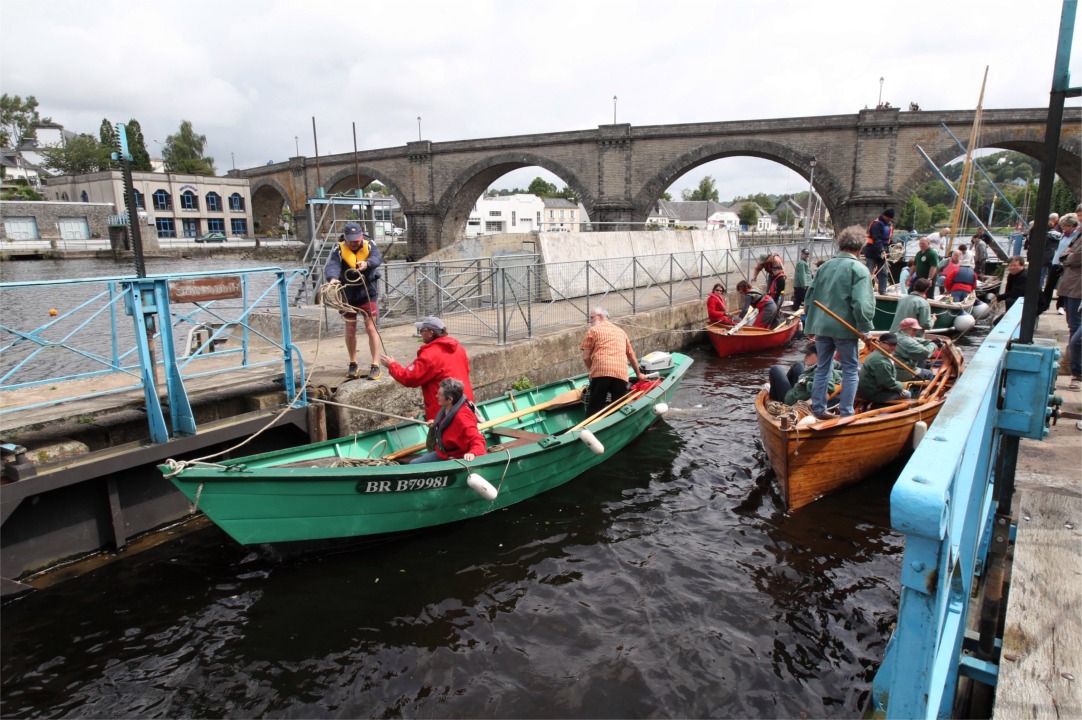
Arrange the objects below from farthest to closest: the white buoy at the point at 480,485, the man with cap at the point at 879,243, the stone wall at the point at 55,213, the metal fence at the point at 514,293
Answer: the stone wall at the point at 55,213, the man with cap at the point at 879,243, the metal fence at the point at 514,293, the white buoy at the point at 480,485

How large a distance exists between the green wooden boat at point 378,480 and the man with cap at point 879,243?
964 centimetres

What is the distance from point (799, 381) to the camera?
24.6 feet

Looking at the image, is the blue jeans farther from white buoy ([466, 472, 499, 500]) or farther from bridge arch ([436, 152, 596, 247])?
bridge arch ([436, 152, 596, 247])

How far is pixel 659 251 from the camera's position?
20.4 m

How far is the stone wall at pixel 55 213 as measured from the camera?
52781mm

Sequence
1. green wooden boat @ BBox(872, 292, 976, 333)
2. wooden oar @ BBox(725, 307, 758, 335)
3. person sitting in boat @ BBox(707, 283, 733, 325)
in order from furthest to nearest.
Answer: person sitting in boat @ BBox(707, 283, 733, 325)
wooden oar @ BBox(725, 307, 758, 335)
green wooden boat @ BBox(872, 292, 976, 333)

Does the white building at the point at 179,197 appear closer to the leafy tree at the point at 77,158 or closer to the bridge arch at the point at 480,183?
the leafy tree at the point at 77,158

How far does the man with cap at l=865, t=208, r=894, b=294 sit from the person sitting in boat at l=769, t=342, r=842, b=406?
7952 mm

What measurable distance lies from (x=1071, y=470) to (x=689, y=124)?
3370 cm

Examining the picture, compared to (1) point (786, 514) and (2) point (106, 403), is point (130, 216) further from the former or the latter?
(1) point (786, 514)

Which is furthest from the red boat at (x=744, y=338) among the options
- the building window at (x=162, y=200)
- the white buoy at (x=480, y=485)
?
the building window at (x=162, y=200)

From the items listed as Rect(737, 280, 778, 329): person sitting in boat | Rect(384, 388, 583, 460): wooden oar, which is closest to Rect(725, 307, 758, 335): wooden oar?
Rect(737, 280, 778, 329): person sitting in boat

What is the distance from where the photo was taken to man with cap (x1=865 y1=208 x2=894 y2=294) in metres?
14.5

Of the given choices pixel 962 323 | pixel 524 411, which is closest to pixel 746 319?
pixel 962 323
